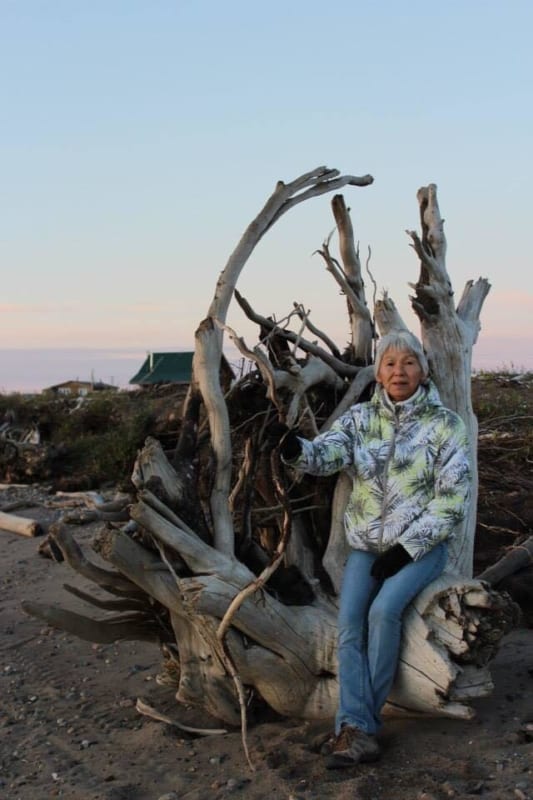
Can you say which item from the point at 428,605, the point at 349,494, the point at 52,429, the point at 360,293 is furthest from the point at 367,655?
the point at 52,429

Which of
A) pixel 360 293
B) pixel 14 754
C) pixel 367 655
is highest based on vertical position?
pixel 360 293

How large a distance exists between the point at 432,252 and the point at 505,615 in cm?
226

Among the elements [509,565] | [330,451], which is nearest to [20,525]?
[509,565]

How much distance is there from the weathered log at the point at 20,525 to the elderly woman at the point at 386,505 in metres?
6.37

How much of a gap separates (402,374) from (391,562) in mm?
892

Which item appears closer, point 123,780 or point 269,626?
point 123,780

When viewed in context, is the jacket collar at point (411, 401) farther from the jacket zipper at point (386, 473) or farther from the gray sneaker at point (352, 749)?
the gray sneaker at point (352, 749)

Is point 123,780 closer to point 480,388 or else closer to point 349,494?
point 349,494

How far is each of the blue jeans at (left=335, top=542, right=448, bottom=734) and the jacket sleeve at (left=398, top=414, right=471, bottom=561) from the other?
94mm

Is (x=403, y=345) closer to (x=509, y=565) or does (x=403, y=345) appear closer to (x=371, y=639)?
(x=371, y=639)

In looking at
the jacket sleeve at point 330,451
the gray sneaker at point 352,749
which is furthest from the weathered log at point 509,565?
the gray sneaker at point 352,749

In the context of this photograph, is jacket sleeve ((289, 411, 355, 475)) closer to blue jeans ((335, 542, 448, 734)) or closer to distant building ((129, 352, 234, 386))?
blue jeans ((335, 542, 448, 734))

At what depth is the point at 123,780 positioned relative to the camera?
4.10 meters

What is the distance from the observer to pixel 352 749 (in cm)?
395
